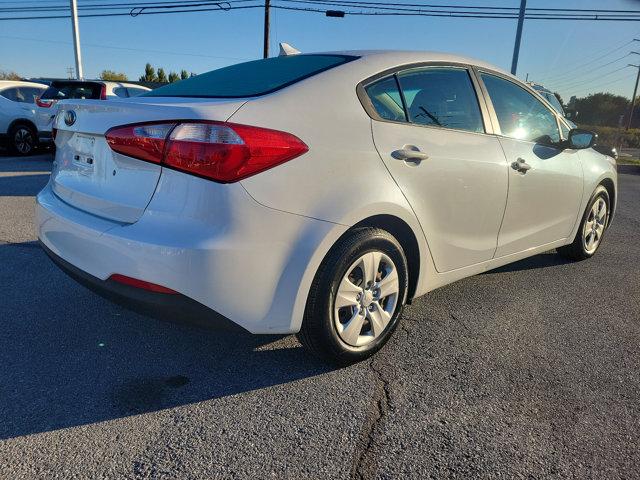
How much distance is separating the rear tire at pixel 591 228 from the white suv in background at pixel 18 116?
1135cm

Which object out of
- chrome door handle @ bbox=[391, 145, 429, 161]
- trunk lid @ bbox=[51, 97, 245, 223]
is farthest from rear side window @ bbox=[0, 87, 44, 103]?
chrome door handle @ bbox=[391, 145, 429, 161]

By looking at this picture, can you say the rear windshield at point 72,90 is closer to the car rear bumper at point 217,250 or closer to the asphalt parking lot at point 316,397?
the asphalt parking lot at point 316,397

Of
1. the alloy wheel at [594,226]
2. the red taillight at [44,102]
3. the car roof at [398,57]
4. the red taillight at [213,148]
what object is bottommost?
the alloy wheel at [594,226]

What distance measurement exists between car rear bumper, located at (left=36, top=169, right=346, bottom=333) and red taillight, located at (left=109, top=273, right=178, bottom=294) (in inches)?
0.7

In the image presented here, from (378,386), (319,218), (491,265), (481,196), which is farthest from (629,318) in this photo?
(319,218)

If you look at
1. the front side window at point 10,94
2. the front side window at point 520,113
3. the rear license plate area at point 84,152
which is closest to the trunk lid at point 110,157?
the rear license plate area at point 84,152

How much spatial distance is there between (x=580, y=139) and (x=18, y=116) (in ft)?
37.7

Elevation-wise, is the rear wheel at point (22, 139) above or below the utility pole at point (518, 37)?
below

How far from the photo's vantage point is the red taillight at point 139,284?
6.81ft

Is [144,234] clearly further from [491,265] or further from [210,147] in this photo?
[491,265]

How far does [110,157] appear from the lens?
2.29 metres

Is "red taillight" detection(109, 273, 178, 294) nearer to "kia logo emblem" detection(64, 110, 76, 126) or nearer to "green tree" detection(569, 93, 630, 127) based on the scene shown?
"kia logo emblem" detection(64, 110, 76, 126)

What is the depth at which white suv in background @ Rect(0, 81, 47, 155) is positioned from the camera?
11016mm

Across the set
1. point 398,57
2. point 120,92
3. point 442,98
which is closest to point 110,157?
point 398,57
